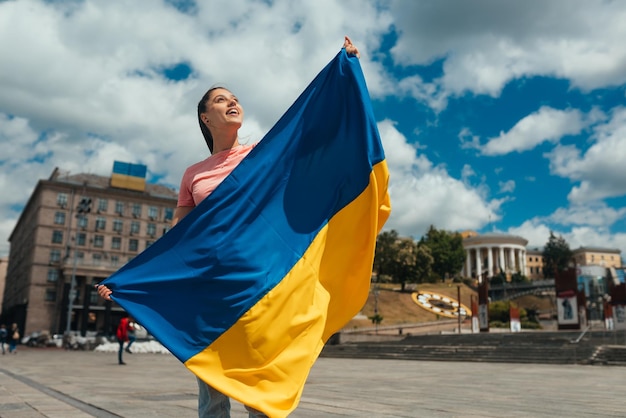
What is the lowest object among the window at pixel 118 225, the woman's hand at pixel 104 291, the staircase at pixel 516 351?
the staircase at pixel 516 351

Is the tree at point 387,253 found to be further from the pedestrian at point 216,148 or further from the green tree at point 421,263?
the pedestrian at point 216,148

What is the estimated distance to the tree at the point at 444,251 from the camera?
115688 millimetres

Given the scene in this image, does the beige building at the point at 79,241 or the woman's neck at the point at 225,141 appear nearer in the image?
the woman's neck at the point at 225,141

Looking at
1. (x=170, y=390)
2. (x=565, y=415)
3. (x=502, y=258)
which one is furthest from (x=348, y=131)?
(x=502, y=258)

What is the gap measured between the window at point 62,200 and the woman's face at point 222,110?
78.6 m

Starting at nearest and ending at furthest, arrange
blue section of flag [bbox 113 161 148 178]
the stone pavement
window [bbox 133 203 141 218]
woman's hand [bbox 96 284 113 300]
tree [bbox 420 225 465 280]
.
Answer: woman's hand [bbox 96 284 113 300], the stone pavement, window [bbox 133 203 141 218], blue section of flag [bbox 113 161 148 178], tree [bbox 420 225 465 280]

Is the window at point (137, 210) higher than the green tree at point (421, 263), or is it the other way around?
the window at point (137, 210)

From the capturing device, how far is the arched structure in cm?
14012

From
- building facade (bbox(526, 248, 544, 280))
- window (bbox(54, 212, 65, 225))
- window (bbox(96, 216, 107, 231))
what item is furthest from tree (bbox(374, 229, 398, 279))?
building facade (bbox(526, 248, 544, 280))

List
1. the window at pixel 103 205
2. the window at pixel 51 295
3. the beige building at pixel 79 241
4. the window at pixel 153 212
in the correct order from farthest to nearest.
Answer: the window at pixel 153 212
the window at pixel 103 205
the window at pixel 51 295
the beige building at pixel 79 241

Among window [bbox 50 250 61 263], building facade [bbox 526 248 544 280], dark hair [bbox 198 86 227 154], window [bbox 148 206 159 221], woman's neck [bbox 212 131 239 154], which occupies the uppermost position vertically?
building facade [bbox 526 248 544 280]

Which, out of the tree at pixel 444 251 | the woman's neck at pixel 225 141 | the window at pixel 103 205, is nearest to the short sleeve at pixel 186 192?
the woman's neck at pixel 225 141

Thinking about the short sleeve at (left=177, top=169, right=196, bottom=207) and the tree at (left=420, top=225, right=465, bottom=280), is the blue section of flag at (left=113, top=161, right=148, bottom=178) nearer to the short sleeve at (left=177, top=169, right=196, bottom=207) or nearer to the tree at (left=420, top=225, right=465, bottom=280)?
the tree at (left=420, top=225, right=465, bottom=280)

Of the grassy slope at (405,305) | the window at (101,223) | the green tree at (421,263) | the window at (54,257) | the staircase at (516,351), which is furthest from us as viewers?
the green tree at (421,263)
